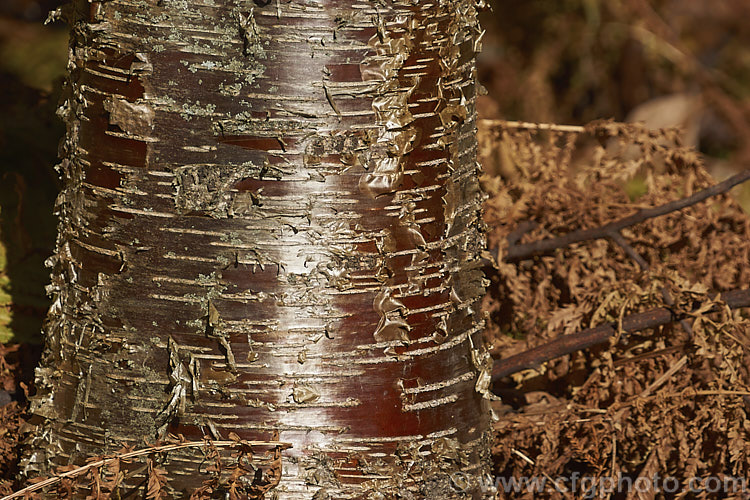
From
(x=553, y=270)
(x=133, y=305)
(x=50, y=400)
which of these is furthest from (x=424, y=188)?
(x=553, y=270)

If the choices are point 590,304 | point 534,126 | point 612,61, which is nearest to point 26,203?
point 534,126

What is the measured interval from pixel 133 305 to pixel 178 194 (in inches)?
10.3

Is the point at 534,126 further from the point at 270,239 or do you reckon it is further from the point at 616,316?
the point at 270,239

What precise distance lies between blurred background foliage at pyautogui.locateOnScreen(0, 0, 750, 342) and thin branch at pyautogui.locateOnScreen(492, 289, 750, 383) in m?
3.18

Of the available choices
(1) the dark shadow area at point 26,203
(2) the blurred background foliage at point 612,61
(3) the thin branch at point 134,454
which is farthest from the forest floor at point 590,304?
(2) the blurred background foliage at point 612,61

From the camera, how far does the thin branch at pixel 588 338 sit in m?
2.52

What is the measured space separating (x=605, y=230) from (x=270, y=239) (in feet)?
5.18

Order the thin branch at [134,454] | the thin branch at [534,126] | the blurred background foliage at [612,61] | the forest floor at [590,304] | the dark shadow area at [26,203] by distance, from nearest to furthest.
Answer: the thin branch at [134,454] < the forest floor at [590,304] < the dark shadow area at [26,203] < the thin branch at [534,126] < the blurred background foliage at [612,61]

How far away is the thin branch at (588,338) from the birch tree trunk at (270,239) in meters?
0.64

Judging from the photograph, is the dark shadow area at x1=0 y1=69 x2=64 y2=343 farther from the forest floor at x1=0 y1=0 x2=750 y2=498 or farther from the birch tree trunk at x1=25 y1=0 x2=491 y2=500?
the birch tree trunk at x1=25 y1=0 x2=491 y2=500

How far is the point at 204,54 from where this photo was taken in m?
1.75

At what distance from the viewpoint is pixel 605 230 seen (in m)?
3.01

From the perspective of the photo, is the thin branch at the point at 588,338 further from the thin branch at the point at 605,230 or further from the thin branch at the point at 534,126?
the thin branch at the point at 534,126

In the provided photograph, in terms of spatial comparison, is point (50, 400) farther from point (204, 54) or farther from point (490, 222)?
point (490, 222)
